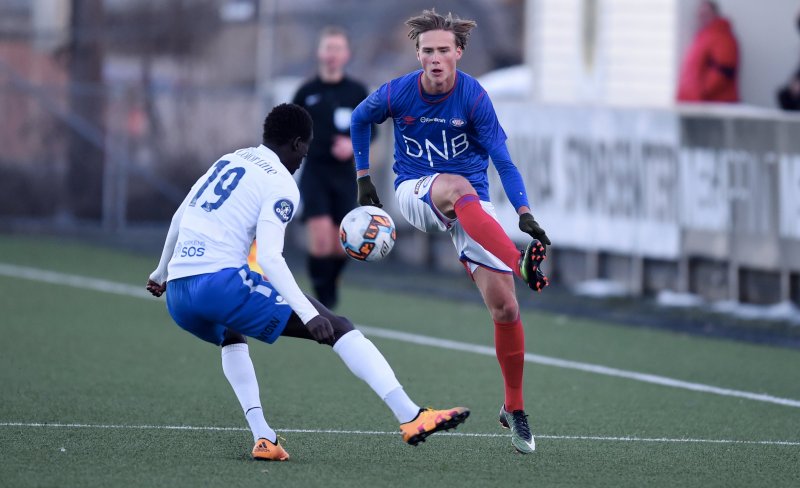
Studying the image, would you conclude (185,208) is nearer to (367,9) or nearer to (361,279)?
(361,279)

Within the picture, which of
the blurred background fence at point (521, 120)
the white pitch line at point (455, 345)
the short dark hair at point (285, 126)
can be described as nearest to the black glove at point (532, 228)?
the short dark hair at point (285, 126)

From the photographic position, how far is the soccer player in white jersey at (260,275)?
23.5ft

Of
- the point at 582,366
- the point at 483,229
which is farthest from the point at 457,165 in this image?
the point at 582,366

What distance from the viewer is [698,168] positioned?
1456 centimetres

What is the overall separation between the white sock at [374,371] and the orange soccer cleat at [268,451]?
585mm

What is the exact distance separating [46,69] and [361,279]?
820 centimetres

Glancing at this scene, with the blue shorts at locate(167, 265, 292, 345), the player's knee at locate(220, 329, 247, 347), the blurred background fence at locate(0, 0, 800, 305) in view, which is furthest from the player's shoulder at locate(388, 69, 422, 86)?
the blurred background fence at locate(0, 0, 800, 305)

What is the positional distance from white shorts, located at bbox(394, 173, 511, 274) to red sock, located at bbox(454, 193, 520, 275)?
10 cm

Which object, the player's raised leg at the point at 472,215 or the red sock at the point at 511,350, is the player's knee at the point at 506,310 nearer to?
the red sock at the point at 511,350

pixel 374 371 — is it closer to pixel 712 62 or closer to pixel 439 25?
pixel 439 25

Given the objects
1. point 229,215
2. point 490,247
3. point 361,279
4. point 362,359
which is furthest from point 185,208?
point 361,279

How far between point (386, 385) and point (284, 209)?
929mm

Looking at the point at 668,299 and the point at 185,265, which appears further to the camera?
the point at 668,299

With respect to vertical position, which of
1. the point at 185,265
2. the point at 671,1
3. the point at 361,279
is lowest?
the point at 361,279
